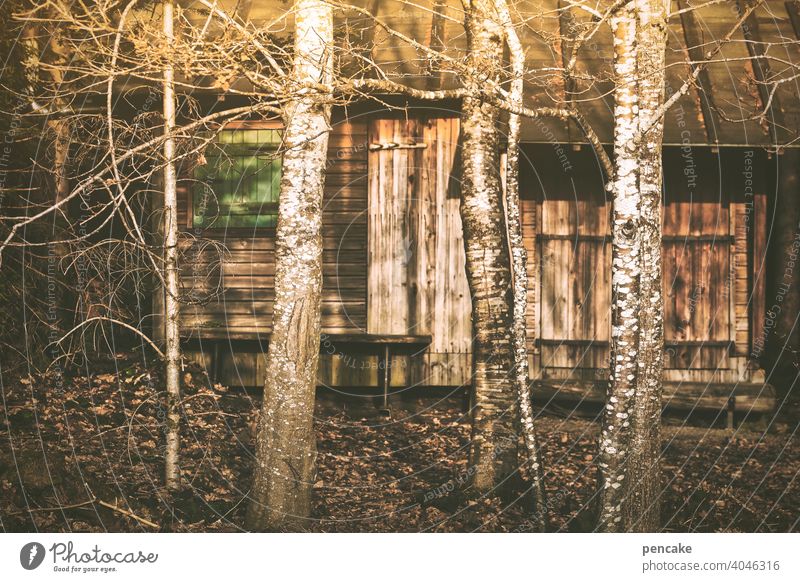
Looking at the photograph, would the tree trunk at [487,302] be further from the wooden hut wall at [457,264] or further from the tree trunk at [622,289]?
the wooden hut wall at [457,264]

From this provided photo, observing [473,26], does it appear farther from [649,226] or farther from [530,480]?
[530,480]

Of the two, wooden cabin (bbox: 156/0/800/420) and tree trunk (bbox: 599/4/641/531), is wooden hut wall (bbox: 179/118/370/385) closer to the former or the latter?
wooden cabin (bbox: 156/0/800/420)

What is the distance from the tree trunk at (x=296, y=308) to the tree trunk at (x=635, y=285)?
2122 millimetres

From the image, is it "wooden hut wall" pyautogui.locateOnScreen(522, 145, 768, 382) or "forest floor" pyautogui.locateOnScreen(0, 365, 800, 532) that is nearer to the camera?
"forest floor" pyautogui.locateOnScreen(0, 365, 800, 532)

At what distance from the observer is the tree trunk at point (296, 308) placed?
5.95 metres

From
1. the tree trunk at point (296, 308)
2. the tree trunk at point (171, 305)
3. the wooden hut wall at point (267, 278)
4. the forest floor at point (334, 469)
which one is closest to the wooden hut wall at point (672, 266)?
the forest floor at point (334, 469)

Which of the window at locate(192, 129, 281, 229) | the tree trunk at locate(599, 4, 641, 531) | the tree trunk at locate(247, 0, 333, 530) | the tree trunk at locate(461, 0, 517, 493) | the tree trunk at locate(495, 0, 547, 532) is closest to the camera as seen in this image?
the tree trunk at locate(599, 4, 641, 531)

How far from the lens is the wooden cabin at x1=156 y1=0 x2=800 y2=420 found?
31.0 feet

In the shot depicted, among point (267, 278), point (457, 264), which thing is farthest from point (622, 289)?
point (267, 278)

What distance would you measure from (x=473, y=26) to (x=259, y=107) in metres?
2.13

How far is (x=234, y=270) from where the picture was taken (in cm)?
964

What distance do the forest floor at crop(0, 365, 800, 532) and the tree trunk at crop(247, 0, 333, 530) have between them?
0.41m

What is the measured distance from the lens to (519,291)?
256 inches

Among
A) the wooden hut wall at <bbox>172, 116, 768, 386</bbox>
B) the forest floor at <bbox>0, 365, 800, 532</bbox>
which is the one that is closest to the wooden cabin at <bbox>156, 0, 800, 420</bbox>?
the wooden hut wall at <bbox>172, 116, 768, 386</bbox>
